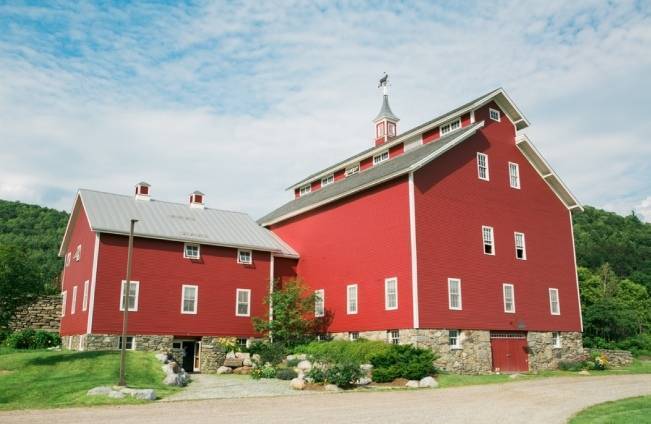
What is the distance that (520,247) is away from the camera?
105 ft

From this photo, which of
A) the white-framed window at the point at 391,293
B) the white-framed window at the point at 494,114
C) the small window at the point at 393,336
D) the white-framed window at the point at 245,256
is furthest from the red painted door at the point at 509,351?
the white-framed window at the point at 245,256

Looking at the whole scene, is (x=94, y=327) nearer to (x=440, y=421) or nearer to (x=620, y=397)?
(x=440, y=421)

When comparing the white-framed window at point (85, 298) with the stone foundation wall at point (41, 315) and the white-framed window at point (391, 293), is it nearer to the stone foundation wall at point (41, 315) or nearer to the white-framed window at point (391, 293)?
the stone foundation wall at point (41, 315)

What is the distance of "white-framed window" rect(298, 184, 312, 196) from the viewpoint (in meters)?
42.7

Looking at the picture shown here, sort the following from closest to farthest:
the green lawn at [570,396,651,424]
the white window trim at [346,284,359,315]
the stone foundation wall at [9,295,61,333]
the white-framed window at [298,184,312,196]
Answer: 1. the green lawn at [570,396,651,424]
2. the white window trim at [346,284,359,315]
3. the stone foundation wall at [9,295,61,333]
4. the white-framed window at [298,184,312,196]

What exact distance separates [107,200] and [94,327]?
26.9 feet

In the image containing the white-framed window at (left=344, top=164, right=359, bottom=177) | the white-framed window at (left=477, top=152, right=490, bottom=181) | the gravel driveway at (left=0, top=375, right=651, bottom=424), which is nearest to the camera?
the gravel driveway at (left=0, top=375, right=651, bottom=424)

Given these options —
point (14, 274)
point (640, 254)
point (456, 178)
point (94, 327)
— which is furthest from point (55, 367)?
point (640, 254)

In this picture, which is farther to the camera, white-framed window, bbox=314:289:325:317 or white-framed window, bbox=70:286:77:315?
white-framed window, bbox=314:289:325:317

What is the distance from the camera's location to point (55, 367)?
23.8 metres

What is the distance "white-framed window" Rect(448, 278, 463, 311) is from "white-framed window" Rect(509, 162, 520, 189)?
7.58 metres

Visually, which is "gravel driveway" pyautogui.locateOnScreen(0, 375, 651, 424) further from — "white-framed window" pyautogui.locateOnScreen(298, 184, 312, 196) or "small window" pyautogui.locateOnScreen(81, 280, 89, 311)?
"white-framed window" pyautogui.locateOnScreen(298, 184, 312, 196)

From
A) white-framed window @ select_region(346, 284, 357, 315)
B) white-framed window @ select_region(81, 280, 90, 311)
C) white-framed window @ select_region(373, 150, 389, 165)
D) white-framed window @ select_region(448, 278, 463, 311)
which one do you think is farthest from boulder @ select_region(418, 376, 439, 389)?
white-framed window @ select_region(81, 280, 90, 311)

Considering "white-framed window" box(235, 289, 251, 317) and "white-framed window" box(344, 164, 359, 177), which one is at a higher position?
"white-framed window" box(344, 164, 359, 177)
